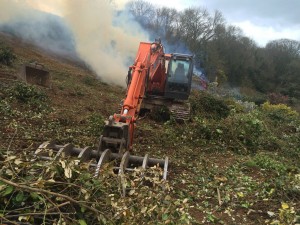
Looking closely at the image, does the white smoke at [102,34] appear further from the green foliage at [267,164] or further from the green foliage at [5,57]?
the green foliage at [267,164]

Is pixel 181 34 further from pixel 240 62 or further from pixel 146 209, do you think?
pixel 146 209

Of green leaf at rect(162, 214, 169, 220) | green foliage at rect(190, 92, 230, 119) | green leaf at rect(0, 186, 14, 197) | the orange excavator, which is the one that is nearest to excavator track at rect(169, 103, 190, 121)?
the orange excavator

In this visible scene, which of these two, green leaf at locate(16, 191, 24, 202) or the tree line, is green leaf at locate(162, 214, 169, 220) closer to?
green leaf at locate(16, 191, 24, 202)

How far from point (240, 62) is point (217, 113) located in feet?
127

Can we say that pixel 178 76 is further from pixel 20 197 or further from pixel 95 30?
pixel 95 30

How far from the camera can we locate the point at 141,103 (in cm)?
1104

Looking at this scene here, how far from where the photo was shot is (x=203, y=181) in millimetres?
6609

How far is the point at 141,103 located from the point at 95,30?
16.5 metres

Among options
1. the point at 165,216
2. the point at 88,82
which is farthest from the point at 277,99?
the point at 165,216

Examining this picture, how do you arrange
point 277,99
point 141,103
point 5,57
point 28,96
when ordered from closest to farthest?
point 28,96
point 141,103
point 5,57
point 277,99

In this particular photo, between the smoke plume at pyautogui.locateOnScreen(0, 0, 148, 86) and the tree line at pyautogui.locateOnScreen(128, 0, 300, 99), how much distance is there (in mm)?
14466

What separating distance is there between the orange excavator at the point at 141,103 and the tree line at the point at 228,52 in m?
31.8

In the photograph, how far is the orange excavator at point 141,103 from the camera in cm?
613

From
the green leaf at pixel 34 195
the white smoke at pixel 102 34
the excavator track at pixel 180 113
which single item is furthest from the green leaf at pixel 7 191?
the white smoke at pixel 102 34
